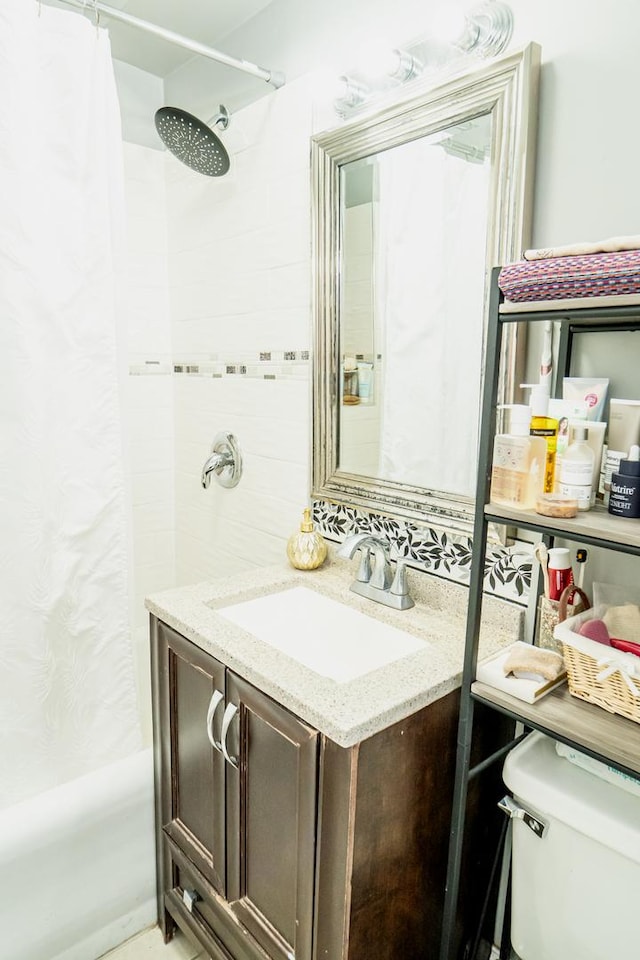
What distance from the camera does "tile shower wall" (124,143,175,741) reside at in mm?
2139

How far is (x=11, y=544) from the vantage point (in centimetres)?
141

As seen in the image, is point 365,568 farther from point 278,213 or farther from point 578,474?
point 278,213

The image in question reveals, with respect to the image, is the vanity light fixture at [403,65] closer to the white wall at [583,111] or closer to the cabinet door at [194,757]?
the white wall at [583,111]

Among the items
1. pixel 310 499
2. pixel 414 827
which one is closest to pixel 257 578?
pixel 310 499

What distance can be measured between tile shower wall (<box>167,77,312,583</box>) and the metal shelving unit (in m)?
0.80

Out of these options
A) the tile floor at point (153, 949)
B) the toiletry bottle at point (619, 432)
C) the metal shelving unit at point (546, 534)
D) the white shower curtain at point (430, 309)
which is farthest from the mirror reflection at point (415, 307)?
the tile floor at point (153, 949)

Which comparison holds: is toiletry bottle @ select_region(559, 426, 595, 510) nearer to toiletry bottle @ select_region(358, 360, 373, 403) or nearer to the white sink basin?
the white sink basin

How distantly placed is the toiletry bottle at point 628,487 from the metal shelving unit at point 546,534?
17mm

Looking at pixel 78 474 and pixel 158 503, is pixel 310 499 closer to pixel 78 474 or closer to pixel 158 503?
pixel 78 474

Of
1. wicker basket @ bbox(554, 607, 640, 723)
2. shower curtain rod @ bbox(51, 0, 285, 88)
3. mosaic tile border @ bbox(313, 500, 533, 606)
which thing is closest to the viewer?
wicker basket @ bbox(554, 607, 640, 723)

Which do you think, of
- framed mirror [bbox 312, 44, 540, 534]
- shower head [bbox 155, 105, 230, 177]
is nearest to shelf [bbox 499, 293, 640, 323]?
framed mirror [bbox 312, 44, 540, 534]

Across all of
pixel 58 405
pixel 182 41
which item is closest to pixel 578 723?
pixel 58 405

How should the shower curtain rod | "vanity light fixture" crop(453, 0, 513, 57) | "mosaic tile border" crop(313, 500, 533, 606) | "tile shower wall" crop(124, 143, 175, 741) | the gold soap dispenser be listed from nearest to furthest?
"vanity light fixture" crop(453, 0, 513, 57)
"mosaic tile border" crop(313, 500, 533, 606)
the shower curtain rod
the gold soap dispenser
"tile shower wall" crop(124, 143, 175, 741)

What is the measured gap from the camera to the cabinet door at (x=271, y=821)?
1.06 m
